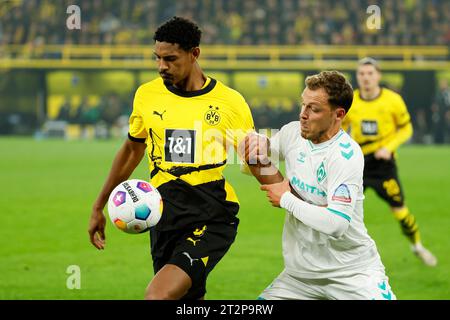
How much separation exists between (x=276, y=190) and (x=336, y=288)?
0.66 metres

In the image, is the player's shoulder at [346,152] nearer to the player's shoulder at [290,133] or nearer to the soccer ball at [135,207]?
the player's shoulder at [290,133]

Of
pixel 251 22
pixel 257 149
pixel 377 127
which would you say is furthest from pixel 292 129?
pixel 251 22

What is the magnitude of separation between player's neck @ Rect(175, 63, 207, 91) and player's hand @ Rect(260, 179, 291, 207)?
2.96ft

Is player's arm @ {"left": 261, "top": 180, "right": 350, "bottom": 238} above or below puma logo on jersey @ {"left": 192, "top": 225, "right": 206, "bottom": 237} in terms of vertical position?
above

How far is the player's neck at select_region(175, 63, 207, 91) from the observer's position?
5.35 m

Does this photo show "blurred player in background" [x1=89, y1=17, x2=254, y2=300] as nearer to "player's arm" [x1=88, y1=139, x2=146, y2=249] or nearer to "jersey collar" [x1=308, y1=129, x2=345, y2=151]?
"player's arm" [x1=88, y1=139, x2=146, y2=249]

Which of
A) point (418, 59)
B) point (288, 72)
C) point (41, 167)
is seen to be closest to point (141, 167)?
point (41, 167)

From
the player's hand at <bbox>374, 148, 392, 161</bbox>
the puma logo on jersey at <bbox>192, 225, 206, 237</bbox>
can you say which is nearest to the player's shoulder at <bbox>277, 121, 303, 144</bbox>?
the puma logo on jersey at <bbox>192, 225, 206, 237</bbox>

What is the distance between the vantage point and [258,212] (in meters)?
14.0

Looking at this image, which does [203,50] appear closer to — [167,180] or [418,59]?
[418,59]

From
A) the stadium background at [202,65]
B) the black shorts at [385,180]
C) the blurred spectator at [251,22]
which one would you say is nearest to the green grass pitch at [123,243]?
the stadium background at [202,65]

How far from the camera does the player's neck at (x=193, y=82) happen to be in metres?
5.35

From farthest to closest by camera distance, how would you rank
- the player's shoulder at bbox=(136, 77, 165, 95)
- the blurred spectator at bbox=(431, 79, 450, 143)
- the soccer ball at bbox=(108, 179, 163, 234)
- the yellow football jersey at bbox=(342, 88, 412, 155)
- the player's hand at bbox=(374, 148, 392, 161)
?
1. the blurred spectator at bbox=(431, 79, 450, 143)
2. the yellow football jersey at bbox=(342, 88, 412, 155)
3. the player's hand at bbox=(374, 148, 392, 161)
4. the player's shoulder at bbox=(136, 77, 165, 95)
5. the soccer ball at bbox=(108, 179, 163, 234)

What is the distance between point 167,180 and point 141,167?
15.9m
